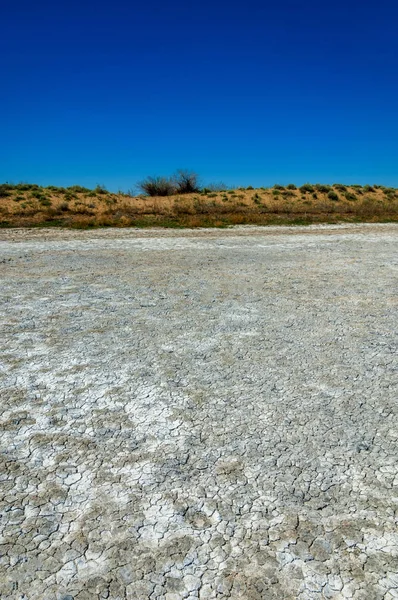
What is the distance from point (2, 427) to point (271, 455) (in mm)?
1944

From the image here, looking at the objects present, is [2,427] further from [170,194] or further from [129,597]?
[170,194]

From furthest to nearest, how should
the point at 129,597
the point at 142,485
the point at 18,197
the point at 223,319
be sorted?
the point at 18,197 → the point at 223,319 → the point at 142,485 → the point at 129,597

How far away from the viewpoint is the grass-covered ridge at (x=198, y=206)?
19.8 meters

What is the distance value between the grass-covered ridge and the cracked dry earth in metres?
12.4

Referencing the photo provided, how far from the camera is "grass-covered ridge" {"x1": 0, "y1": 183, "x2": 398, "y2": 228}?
19.8 m

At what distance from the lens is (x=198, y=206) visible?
2772cm

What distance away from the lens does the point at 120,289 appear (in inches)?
321

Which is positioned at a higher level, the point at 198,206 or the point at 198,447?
the point at 198,206

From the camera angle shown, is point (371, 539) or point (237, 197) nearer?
point (371, 539)

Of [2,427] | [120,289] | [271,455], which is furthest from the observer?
[120,289]

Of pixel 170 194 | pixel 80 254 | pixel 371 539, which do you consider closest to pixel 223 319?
pixel 371 539

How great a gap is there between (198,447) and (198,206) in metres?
25.0

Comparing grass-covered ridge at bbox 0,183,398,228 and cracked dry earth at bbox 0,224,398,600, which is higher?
grass-covered ridge at bbox 0,183,398,228

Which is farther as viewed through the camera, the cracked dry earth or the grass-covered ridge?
the grass-covered ridge
